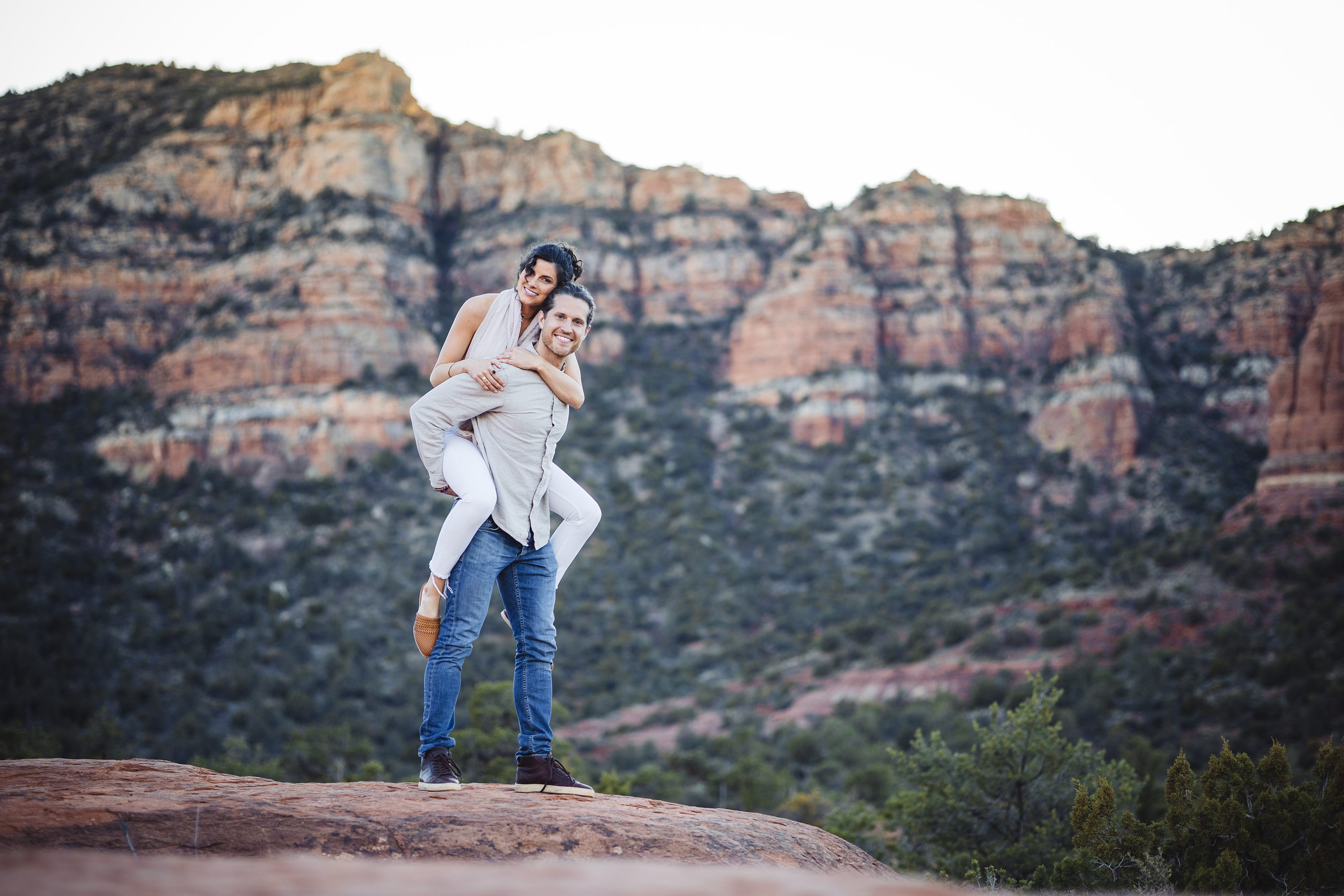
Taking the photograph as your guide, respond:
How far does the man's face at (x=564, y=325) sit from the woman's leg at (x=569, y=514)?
680 mm

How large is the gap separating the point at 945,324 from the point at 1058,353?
20.3ft

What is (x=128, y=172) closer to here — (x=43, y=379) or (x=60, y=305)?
(x=60, y=305)

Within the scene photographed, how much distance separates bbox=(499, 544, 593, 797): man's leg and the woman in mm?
136

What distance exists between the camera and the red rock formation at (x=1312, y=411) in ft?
122

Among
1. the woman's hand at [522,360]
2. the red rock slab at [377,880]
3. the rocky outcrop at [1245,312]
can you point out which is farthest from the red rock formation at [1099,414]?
the red rock slab at [377,880]

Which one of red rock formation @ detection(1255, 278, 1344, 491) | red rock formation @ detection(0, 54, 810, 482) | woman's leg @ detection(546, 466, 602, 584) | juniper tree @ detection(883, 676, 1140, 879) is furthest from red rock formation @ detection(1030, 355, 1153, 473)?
woman's leg @ detection(546, 466, 602, 584)

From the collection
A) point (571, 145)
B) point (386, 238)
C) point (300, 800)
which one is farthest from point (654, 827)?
point (571, 145)

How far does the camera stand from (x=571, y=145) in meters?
62.2

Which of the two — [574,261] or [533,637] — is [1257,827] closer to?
[533,637]

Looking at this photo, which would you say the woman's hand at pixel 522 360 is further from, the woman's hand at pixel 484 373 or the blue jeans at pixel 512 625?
the blue jeans at pixel 512 625

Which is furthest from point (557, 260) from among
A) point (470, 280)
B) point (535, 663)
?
point (470, 280)

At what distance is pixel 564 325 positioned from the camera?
5.18m

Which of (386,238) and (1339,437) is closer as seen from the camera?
(1339,437)

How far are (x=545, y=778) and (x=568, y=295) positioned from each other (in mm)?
2500
